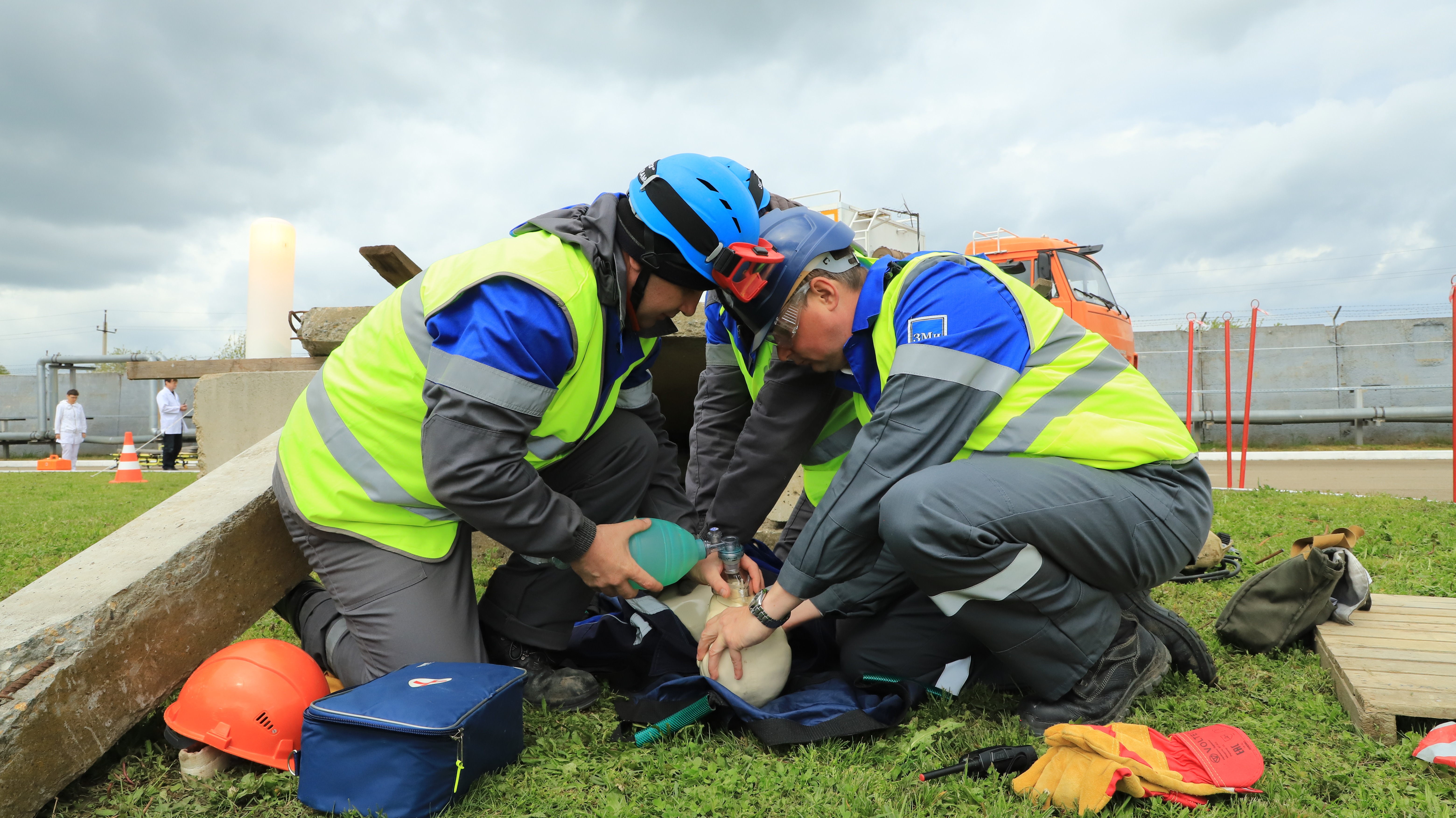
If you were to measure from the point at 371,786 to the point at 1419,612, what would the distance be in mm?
3450

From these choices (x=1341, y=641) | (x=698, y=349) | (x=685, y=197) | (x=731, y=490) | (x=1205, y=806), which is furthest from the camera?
(x=698, y=349)

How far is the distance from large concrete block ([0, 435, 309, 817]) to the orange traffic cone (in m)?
11.8

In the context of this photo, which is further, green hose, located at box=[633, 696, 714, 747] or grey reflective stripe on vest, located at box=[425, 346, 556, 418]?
green hose, located at box=[633, 696, 714, 747]

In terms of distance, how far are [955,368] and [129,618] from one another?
7.77ft

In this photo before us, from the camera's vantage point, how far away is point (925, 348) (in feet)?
7.40

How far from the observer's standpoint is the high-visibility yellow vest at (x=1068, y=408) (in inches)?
92.7

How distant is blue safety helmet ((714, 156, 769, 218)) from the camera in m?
2.68

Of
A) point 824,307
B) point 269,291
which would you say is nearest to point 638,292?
point 824,307

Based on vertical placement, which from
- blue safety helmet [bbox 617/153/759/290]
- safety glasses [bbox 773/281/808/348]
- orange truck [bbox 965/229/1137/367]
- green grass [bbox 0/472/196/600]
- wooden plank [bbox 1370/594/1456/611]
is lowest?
green grass [bbox 0/472/196/600]

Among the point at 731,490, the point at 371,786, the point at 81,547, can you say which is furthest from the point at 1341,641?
the point at 81,547

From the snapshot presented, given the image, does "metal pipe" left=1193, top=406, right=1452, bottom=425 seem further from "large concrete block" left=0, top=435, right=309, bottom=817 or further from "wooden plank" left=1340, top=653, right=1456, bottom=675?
"large concrete block" left=0, top=435, right=309, bottom=817

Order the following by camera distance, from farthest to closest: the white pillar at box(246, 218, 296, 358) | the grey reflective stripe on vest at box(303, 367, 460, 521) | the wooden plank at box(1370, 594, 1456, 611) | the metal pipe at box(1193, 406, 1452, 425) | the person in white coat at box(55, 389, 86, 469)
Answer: the person in white coat at box(55, 389, 86, 469), the metal pipe at box(1193, 406, 1452, 425), the white pillar at box(246, 218, 296, 358), the wooden plank at box(1370, 594, 1456, 611), the grey reflective stripe on vest at box(303, 367, 460, 521)

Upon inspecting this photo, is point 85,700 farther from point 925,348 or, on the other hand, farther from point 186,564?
point 925,348

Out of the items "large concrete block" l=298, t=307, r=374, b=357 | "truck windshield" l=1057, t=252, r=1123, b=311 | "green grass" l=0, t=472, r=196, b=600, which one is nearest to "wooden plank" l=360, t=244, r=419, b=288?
"large concrete block" l=298, t=307, r=374, b=357
